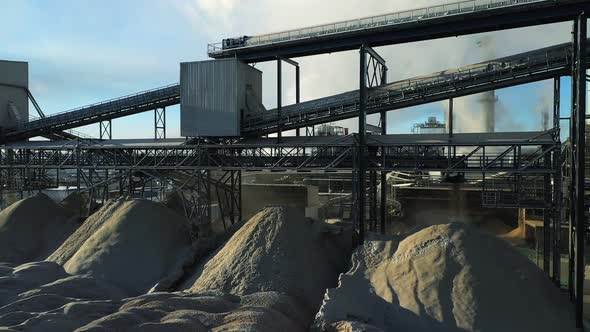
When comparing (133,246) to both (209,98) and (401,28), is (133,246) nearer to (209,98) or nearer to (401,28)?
(209,98)

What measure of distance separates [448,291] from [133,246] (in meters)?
12.2

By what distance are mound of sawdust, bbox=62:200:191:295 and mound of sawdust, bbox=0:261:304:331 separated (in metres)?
1.64

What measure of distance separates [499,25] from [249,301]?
1405cm

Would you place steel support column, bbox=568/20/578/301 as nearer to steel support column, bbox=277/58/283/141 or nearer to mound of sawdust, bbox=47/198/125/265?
steel support column, bbox=277/58/283/141

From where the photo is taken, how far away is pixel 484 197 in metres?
15.4

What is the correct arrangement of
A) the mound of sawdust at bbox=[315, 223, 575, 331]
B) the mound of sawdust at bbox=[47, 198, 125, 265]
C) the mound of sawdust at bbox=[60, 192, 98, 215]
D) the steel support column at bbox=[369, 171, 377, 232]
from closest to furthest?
the mound of sawdust at bbox=[315, 223, 575, 331], the mound of sawdust at bbox=[47, 198, 125, 265], the steel support column at bbox=[369, 171, 377, 232], the mound of sawdust at bbox=[60, 192, 98, 215]

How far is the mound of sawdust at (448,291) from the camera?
1123 cm

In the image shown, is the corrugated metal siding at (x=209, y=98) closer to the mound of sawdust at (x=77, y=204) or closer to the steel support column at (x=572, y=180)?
the mound of sawdust at (x=77, y=204)

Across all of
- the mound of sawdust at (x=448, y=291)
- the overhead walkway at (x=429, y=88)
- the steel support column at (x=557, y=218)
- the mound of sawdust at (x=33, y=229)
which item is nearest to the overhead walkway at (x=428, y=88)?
the overhead walkway at (x=429, y=88)

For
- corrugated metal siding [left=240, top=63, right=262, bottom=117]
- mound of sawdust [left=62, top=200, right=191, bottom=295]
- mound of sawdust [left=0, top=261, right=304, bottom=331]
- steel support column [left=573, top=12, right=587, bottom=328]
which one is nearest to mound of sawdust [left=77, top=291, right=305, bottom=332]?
mound of sawdust [left=0, top=261, right=304, bottom=331]

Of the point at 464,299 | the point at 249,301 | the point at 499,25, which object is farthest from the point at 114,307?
the point at 499,25

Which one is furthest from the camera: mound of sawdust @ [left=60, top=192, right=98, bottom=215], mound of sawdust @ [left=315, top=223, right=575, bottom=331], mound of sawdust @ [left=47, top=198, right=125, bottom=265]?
mound of sawdust @ [left=60, top=192, right=98, bottom=215]

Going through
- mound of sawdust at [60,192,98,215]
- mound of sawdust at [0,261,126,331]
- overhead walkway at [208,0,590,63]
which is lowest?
mound of sawdust at [0,261,126,331]

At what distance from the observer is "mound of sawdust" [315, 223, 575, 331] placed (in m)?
11.2
